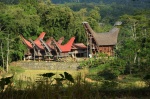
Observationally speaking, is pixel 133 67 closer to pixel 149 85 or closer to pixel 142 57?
pixel 142 57

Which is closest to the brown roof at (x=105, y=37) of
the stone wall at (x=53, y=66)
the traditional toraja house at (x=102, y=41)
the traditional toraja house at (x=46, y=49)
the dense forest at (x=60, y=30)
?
the traditional toraja house at (x=102, y=41)

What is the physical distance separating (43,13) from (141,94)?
26.9 meters

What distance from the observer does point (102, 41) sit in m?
26.9

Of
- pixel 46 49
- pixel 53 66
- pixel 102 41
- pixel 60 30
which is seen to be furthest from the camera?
pixel 60 30

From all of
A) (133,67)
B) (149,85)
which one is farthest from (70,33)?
(149,85)

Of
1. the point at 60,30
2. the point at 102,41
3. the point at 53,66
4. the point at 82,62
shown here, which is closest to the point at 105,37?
the point at 102,41

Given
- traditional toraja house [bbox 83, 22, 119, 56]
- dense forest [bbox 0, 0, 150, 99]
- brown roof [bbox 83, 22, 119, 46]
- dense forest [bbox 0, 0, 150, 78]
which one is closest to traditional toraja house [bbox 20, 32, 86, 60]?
dense forest [bbox 0, 0, 150, 99]

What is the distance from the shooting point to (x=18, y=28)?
88.1 ft

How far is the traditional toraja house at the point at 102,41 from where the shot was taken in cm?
2621

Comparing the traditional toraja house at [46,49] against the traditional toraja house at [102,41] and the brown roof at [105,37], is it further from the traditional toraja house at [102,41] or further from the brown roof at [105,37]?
the brown roof at [105,37]

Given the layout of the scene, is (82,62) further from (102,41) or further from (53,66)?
(102,41)

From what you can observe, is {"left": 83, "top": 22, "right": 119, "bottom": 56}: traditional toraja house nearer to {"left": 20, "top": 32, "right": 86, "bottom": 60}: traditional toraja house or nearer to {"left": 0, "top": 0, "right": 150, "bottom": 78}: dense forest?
{"left": 0, "top": 0, "right": 150, "bottom": 78}: dense forest

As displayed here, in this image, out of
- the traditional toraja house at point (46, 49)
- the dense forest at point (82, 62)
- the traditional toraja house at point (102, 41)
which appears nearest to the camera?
the dense forest at point (82, 62)

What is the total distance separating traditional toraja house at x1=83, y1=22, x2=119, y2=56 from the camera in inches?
1032
